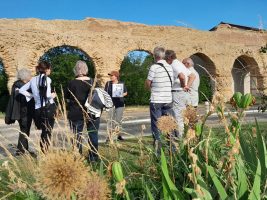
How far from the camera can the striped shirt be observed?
5.15m

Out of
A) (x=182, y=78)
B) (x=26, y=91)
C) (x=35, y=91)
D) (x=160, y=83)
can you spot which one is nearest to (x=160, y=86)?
(x=160, y=83)

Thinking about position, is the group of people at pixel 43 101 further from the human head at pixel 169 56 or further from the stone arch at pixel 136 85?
the stone arch at pixel 136 85

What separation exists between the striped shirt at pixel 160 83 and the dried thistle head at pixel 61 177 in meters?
4.32

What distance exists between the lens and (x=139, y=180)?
1.68 m

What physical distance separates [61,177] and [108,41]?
20599mm

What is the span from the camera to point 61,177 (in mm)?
829

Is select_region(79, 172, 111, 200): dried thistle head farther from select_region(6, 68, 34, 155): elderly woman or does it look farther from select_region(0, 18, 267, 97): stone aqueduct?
select_region(0, 18, 267, 97): stone aqueduct

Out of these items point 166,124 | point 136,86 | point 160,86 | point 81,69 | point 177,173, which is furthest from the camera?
point 136,86

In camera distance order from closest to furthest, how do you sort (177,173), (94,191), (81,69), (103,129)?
(94,191) < (177,173) < (81,69) < (103,129)

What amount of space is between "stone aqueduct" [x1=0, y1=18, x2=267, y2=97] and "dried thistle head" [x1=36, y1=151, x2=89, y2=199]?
49.3ft

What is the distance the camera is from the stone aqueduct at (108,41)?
738 inches

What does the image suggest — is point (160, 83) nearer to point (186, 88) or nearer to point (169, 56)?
point (186, 88)

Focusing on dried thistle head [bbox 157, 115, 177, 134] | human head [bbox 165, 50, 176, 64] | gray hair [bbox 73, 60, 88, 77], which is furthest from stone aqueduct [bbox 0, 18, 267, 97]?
dried thistle head [bbox 157, 115, 177, 134]

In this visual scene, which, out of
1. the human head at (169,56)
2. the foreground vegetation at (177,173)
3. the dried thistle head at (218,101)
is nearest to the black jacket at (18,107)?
the human head at (169,56)
